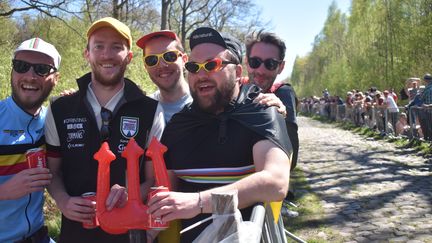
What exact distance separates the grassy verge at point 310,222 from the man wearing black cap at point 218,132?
3.35 meters

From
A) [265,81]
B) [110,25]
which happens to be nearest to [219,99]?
[110,25]

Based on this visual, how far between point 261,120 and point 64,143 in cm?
118

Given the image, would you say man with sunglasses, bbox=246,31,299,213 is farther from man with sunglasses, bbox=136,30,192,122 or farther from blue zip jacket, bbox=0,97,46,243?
blue zip jacket, bbox=0,97,46,243

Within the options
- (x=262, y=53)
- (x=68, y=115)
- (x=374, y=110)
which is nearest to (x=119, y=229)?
(x=68, y=115)

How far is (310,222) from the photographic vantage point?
6.23 meters

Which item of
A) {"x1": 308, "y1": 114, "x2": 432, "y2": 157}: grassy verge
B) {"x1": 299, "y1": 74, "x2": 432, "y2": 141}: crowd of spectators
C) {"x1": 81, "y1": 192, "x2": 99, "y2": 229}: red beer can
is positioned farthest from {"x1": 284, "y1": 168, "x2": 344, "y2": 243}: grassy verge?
{"x1": 299, "y1": 74, "x2": 432, "y2": 141}: crowd of spectators

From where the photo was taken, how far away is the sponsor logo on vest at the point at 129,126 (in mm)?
2588

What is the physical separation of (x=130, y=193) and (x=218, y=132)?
2.18 ft

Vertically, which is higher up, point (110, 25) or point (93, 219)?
point (110, 25)

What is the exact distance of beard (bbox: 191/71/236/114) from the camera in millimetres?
2521

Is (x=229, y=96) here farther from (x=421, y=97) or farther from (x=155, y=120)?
(x=421, y=97)

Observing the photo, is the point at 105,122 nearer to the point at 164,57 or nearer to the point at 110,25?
the point at 110,25

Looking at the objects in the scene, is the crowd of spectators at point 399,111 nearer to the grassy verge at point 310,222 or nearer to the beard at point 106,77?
the grassy verge at point 310,222

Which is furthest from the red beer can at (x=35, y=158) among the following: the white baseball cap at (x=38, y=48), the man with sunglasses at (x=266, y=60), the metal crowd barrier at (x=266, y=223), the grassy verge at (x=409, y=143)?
the grassy verge at (x=409, y=143)
